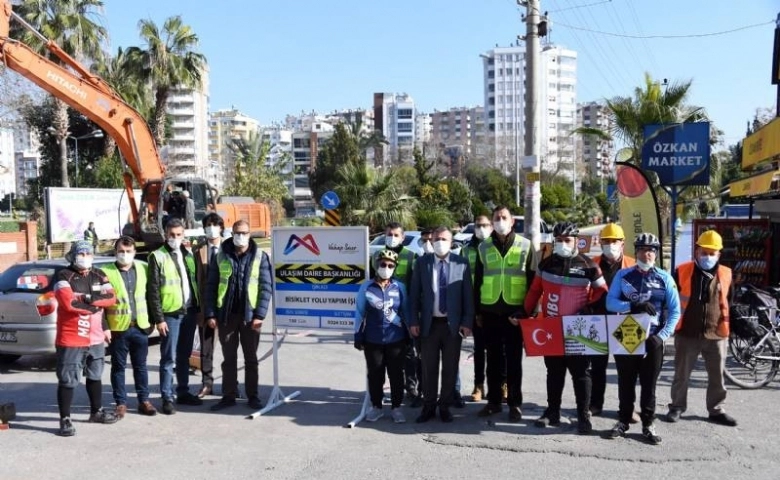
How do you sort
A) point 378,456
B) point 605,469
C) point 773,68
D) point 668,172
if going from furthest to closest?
point 773,68, point 668,172, point 378,456, point 605,469

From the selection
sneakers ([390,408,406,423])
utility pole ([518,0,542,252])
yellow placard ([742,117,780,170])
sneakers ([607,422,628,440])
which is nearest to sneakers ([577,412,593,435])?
sneakers ([607,422,628,440])

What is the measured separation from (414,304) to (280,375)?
292 cm

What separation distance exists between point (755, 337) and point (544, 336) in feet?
9.38

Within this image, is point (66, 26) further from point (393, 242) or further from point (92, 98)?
point (393, 242)

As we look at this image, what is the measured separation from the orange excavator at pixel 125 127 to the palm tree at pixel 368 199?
9.08m

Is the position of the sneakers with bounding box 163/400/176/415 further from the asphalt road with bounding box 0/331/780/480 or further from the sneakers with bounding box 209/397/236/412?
the sneakers with bounding box 209/397/236/412

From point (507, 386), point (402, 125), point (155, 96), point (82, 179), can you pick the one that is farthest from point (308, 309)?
point (402, 125)

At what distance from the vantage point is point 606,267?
7.14m

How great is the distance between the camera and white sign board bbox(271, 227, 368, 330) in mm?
7770

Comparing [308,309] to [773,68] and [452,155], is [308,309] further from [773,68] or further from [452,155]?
[452,155]

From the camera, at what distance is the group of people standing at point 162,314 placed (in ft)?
22.2

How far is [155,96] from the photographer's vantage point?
38250 mm

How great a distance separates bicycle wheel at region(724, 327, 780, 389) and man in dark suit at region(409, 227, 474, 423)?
327 cm

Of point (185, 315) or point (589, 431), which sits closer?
point (589, 431)
